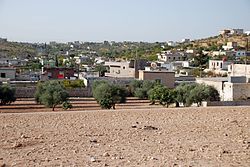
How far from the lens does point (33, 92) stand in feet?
112

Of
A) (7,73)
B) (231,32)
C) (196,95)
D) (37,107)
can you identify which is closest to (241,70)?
(196,95)

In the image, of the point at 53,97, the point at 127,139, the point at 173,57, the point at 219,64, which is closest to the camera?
the point at 127,139

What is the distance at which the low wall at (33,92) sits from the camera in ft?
111

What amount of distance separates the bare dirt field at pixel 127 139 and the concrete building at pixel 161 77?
85.6ft

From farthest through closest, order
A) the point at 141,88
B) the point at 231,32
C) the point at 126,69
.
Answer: the point at 231,32 < the point at 126,69 < the point at 141,88

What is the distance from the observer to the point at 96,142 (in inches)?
327

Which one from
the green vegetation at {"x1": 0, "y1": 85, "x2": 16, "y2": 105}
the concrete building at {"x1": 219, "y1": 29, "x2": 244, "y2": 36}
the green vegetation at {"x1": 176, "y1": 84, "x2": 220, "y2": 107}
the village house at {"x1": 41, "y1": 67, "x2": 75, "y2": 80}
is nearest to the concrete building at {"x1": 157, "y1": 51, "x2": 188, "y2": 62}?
the village house at {"x1": 41, "y1": 67, "x2": 75, "y2": 80}

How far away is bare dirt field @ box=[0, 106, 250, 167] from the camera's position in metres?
6.78

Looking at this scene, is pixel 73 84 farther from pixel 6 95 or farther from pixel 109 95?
pixel 109 95

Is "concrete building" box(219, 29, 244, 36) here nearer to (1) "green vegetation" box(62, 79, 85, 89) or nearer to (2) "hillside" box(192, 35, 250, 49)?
(2) "hillside" box(192, 35, 250, 49)

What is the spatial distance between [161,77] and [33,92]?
12.4m

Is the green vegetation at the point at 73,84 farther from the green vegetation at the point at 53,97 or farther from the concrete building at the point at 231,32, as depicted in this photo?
the concrete building at the point at 231,32

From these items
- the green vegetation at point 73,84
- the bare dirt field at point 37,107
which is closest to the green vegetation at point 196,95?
the bare dirt field at point 37,107

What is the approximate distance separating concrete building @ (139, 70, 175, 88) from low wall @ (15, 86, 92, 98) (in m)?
6.51
